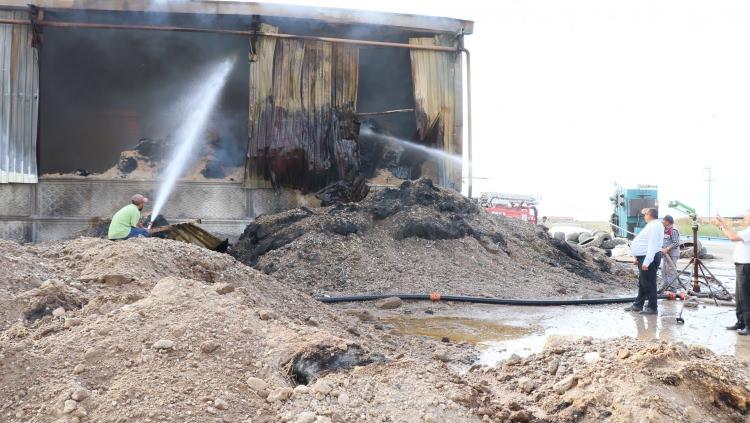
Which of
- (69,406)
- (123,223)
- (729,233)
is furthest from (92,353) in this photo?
(729,233)

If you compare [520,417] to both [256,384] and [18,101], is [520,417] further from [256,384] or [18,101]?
[18,101]

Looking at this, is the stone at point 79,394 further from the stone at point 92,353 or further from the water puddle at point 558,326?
the water puddle at point 558,326

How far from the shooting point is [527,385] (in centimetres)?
438

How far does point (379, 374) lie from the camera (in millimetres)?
3785

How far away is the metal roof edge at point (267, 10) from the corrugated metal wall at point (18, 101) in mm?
657

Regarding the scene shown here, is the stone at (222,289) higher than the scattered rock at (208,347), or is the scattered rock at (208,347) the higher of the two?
the stone at (222,289)

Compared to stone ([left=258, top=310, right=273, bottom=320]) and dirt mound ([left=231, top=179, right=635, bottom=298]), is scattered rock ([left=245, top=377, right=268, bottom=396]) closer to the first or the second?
stone ([left=258, top=310, right=273, bottom=320])

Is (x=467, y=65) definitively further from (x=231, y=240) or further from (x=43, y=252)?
(x=43, y=252)

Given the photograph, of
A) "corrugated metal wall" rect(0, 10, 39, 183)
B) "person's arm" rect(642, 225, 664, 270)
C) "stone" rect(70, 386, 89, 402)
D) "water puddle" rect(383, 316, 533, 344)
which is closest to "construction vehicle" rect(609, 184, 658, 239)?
"person's arm" rect(642, 225, 664, 270)

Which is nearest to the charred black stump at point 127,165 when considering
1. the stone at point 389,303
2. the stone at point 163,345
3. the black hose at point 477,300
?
the black hose at point 477,300

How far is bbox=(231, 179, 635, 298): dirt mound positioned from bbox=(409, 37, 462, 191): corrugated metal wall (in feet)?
5.53

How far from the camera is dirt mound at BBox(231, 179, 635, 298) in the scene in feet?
31.9

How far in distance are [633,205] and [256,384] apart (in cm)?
2161

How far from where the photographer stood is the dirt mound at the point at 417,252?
31.9 ft
